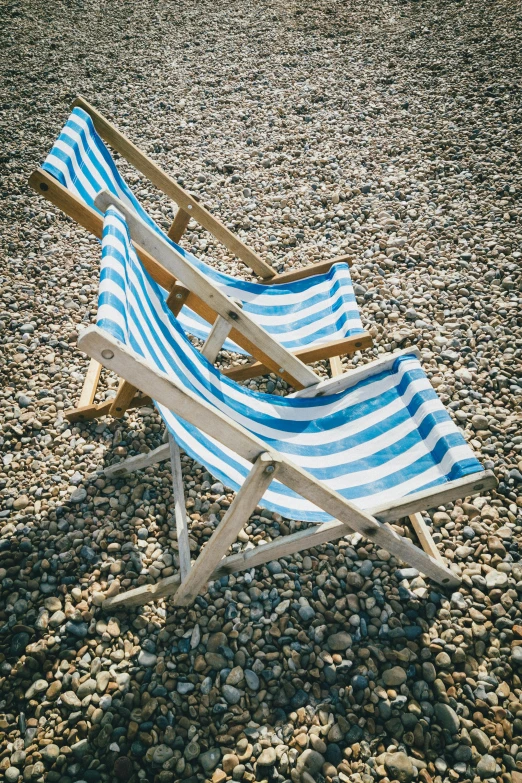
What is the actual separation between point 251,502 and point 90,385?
166 cm

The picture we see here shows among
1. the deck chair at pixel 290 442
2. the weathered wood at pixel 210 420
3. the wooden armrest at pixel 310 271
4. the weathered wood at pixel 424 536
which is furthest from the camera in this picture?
the wooden armrest at pixel 310 271

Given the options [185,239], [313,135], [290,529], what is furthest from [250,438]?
[313,135]

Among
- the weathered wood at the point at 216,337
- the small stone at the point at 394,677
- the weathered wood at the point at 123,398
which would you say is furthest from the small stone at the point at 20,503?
the small stone at the point at 394,677

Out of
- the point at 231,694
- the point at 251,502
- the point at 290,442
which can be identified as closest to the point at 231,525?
the point at 251,502

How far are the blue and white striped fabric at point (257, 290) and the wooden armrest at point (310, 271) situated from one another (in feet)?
0.22

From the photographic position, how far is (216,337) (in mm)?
2318

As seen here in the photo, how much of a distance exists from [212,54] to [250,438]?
6684 mm

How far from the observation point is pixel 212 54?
6.20 meters

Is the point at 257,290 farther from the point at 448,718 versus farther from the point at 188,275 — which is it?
the point at 448,718

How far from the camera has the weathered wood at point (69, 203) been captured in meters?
1.89

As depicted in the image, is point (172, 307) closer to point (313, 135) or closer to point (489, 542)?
point (489, 542)

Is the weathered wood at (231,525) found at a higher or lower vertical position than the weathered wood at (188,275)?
lower

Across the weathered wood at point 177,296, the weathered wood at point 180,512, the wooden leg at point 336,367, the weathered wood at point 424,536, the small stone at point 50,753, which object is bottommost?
the small stone at point 50,753

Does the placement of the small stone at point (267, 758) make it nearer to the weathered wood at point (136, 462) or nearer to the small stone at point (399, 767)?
the small stone at point (399, 767)
